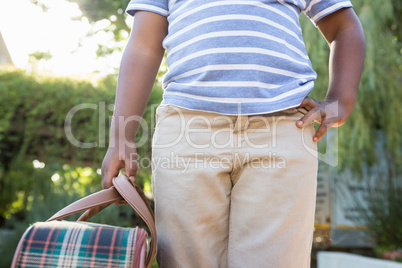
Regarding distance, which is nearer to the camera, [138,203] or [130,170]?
[138,203]

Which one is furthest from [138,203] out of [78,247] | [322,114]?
[322,114]

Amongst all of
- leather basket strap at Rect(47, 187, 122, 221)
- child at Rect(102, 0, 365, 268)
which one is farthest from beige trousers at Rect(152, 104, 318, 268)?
leather basket strap at Rect(47, 187, 122, 221)

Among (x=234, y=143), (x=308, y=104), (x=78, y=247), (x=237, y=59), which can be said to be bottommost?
(x=78, y=247)

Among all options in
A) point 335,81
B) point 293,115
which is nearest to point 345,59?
point 335,81

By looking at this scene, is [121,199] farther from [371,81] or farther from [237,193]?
[371,81]

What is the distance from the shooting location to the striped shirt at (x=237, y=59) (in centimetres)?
119

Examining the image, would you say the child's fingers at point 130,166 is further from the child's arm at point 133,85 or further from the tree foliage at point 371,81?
the tree foliage at point 371,81

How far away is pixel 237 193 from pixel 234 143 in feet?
0.46

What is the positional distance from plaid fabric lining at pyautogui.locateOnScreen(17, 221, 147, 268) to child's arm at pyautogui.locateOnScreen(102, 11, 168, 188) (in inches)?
7.7

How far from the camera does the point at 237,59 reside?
3.98 feet

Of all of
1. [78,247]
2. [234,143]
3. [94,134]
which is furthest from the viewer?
[94,134]

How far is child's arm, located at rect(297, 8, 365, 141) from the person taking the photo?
1.35 m

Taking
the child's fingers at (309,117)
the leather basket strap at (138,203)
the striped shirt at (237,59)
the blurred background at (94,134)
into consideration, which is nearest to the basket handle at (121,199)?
the leather basket strap at (138,203)

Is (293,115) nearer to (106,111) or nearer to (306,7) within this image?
(306,7)
